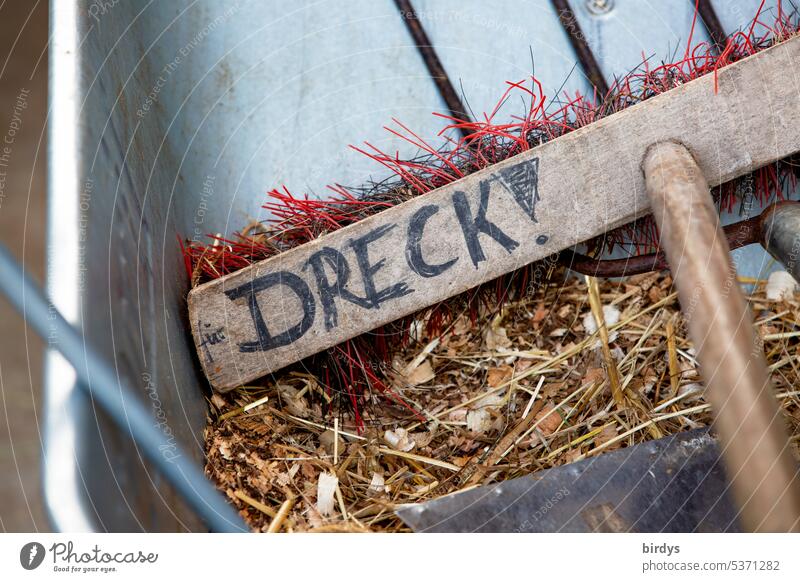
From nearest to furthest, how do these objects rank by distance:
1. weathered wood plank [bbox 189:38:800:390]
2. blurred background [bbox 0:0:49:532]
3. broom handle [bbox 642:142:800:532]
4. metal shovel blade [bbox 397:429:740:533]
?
broom handle [bbox 642:142:800:532], metal shovel blade [bbox 397:429:740:533], weathered wood plank [bbox 189:38:800:390], blurred background [bbox 0:0:49:532]

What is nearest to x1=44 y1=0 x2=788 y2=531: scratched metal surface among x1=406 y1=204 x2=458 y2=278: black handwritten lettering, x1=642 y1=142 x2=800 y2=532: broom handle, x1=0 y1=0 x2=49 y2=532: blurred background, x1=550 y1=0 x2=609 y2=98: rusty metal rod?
x1=550 y1=0 x2=609 y2=98: rusty metal rod

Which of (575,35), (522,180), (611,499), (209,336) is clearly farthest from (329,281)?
(575,35)

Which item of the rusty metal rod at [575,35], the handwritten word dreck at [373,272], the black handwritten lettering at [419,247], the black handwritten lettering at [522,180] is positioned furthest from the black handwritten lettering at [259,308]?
the rusty metal rod at [575,35]

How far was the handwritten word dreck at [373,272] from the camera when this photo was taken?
0.95 metres

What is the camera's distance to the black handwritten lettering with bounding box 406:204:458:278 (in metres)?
0.95

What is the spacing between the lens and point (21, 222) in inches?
50.6

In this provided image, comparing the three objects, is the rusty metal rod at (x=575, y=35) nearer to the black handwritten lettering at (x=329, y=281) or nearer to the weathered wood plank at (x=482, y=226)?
the weathered wood plank at (x=482, y=226)

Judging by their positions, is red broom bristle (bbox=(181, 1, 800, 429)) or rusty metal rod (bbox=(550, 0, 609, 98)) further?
rusty metal rod (bbox=(550, 0, 609, 98))

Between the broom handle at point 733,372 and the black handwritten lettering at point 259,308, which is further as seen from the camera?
the black handwritten lettering at point 259,308

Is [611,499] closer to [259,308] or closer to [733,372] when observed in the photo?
[733,372]

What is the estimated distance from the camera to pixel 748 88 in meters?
0.93

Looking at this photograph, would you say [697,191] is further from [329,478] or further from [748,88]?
→ [329,478]

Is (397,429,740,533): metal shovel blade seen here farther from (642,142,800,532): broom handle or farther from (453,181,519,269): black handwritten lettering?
(453,181,519,269): black handwritten lettering

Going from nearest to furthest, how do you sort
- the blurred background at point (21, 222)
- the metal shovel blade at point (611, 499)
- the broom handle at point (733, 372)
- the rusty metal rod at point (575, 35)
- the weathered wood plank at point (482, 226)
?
the broom handle at point (733, 372)
the metal shovel blade at point (611, 499)
the weathered wood plank at point (482, 226)
the blurred background at point (21, 222)
the rusty metal rod at point (575, 35)
